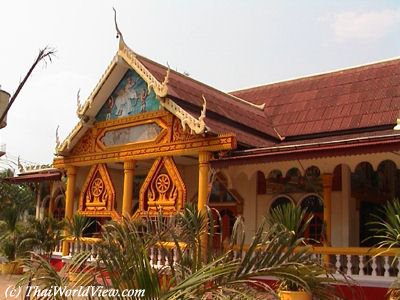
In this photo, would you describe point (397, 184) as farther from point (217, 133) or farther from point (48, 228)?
point (48, 228)

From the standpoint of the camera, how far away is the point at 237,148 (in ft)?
39.5

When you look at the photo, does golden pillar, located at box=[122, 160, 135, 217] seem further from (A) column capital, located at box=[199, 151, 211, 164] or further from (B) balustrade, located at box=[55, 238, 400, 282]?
(B) balustrade, located at box=[55, 238, 400, 282]

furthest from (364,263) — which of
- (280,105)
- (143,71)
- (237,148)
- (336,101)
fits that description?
(280,105)

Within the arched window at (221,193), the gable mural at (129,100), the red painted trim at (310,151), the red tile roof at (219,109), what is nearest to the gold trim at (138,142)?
the gable mural at (129,100)

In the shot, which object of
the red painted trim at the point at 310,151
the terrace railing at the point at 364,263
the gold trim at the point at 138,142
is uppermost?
the gold trim at the point at 138,142

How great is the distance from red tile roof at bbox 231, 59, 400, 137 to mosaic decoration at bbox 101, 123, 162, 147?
3745mm

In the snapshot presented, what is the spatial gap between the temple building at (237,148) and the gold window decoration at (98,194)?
3 cm

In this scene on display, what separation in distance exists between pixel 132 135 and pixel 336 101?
19.5ft

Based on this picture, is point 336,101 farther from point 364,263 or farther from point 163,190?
point 364,263

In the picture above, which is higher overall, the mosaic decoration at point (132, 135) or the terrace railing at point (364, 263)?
the mosaic decoration at point (132, 135)

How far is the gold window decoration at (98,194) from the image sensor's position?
1453cm

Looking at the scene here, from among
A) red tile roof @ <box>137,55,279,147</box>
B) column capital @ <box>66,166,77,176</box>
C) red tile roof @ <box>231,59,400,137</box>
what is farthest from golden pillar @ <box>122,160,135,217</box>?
red tile roof @ <box>231,59,400,137</box>

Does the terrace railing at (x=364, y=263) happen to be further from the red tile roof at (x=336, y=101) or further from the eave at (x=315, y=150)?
the red tile roof at (x=336, y=101)

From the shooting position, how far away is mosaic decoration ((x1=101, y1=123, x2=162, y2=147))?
43.9ft
